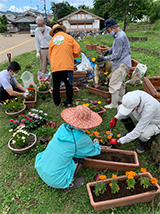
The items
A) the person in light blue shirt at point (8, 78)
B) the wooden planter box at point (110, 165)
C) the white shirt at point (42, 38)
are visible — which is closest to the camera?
the wooden planter box at point (110, 165)

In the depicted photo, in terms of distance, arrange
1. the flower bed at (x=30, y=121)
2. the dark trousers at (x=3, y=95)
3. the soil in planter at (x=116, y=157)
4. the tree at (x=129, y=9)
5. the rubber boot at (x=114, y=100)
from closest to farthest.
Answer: the soil in planter at (x=116, y=157) → the flower bed at (x=30, y=121) → the rubber boot at (x=114, y=100) → the dark trousers at (x=3, y=95) → the tree at (x=129, y=9)

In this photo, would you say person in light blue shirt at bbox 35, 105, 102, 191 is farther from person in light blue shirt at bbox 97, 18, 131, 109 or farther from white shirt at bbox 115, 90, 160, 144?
person in light blue shirt at bbox 97, 18, 131, 109

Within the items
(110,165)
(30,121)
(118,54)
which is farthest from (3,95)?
(110,165)

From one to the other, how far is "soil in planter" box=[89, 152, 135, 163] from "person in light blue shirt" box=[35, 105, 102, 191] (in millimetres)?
482

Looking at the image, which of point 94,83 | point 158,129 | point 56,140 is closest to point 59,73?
point 94,83

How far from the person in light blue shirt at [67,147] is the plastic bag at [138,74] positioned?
330 cm

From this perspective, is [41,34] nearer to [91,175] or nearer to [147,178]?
[91,175]

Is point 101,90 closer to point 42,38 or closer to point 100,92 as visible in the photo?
point 100,92

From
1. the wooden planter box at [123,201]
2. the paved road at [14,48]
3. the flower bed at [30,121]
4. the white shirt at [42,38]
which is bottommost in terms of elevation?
the wooden planter box at [123,201]

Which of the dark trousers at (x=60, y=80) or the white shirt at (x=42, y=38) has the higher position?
the white shirt at (x=42, y=38)

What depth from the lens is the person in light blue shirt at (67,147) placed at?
1757 millimetres

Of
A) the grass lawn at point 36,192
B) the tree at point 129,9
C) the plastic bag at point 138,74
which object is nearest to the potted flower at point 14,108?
the grass lawn at point 36,192

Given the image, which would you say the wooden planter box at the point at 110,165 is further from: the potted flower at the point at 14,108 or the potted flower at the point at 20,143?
the potted flower at the point at 14,108

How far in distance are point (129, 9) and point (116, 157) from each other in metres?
20.7
